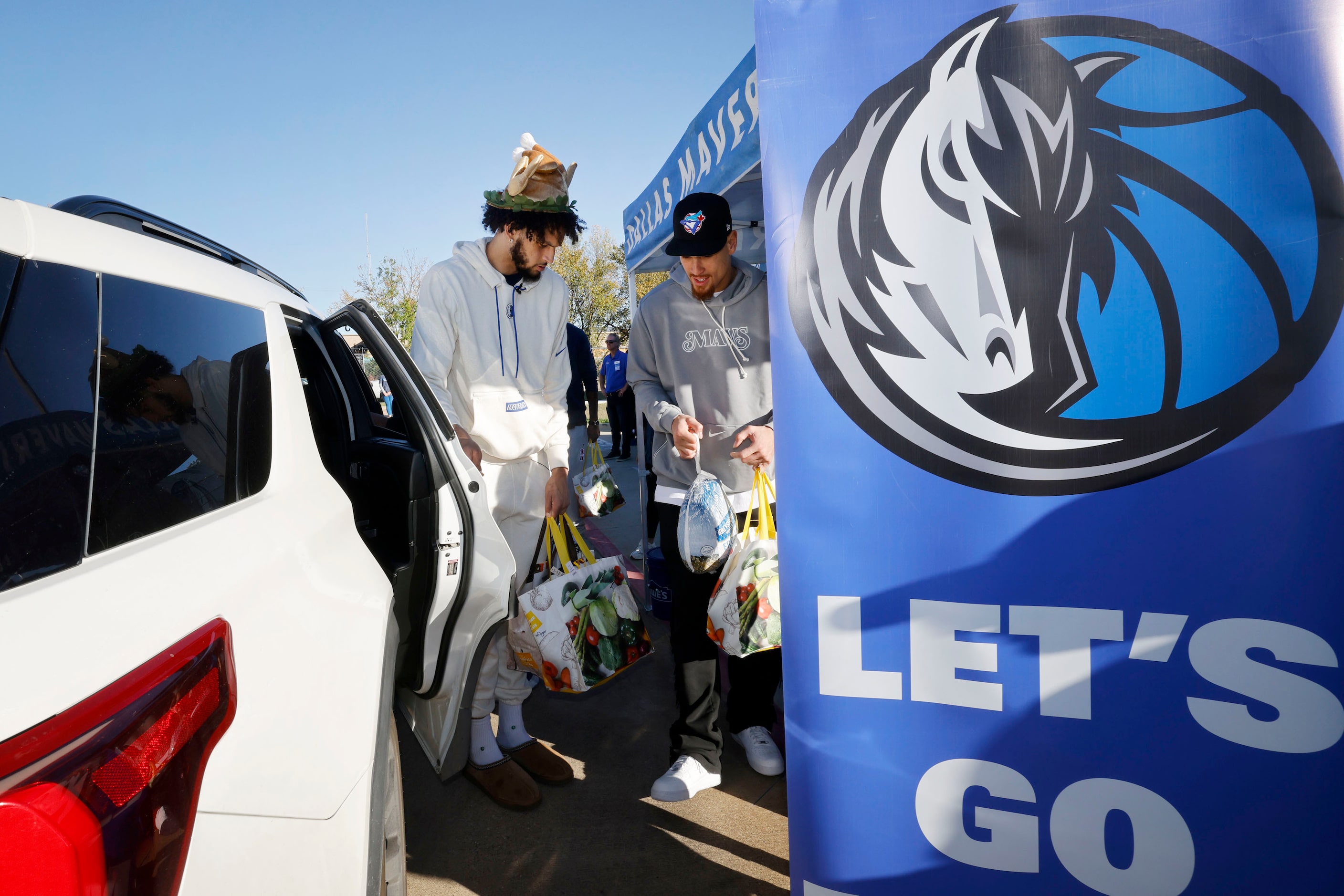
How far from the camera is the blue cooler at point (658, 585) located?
398 cm

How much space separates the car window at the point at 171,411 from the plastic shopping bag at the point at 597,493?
1.40 m

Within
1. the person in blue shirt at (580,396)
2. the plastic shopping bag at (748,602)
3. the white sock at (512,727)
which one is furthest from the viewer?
the person in blue shirt at (580,396)

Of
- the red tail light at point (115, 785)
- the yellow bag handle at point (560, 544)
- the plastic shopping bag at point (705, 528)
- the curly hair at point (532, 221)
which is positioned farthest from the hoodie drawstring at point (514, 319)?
the red tail light at point (115, 785)

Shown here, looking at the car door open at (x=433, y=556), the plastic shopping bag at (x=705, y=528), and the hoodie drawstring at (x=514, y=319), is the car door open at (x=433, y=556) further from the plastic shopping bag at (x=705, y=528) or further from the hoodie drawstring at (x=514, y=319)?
the plastic shopping bag at (x=705, y=528)

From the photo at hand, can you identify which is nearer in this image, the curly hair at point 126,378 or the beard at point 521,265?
A: the curly hair at point 126,378

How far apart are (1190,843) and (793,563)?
2.67ft

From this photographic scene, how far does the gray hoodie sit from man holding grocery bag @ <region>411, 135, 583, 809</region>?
407 mm

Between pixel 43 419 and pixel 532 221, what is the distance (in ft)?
5.87

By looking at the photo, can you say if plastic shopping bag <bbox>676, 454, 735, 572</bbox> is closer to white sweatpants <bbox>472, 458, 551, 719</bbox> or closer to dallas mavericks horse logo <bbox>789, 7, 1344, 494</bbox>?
white sweatpants <bbox>472, 458, 551, 719</bbox>

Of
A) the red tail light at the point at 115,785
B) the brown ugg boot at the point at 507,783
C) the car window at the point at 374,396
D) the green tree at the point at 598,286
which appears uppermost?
the green tree at the point at 598,286

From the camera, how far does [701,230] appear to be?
223 centimetres

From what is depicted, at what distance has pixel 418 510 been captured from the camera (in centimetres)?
212

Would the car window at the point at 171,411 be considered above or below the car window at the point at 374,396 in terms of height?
below

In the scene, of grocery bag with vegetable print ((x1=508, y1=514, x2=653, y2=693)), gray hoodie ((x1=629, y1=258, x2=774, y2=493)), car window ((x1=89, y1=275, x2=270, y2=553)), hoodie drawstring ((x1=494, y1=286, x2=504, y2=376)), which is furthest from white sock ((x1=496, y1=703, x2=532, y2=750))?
car window ((x1=89, y1=275, x2=270, y2=553))
